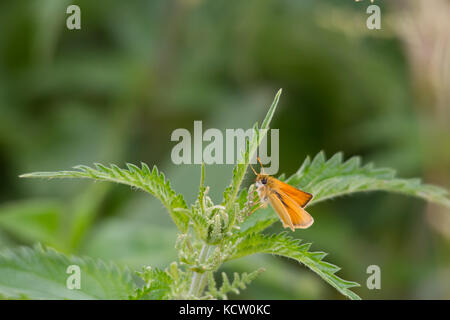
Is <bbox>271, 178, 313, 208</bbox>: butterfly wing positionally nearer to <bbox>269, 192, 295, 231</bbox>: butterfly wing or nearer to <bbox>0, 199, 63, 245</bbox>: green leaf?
<bbox>269, 192, 295, 231</bbox>: butterfly wing

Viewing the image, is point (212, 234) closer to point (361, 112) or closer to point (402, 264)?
point (402, 264)

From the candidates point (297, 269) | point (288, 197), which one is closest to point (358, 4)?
point (297, 269)

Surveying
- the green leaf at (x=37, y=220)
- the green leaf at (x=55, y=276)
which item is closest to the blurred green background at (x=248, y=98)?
the green leaf at (x=37, y=220)

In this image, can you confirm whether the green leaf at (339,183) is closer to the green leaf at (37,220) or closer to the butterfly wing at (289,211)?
the butterfly wing at (289,211)

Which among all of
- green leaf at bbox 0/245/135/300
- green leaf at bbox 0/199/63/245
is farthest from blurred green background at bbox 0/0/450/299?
green leaf at bbox 0/245/135/300

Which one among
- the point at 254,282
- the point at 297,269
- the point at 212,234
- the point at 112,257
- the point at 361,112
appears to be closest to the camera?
the point at 212,234
